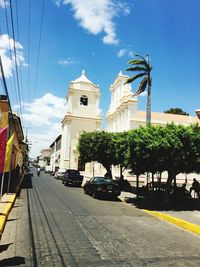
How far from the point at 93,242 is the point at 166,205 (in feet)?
32.5

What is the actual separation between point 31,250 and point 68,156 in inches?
2308

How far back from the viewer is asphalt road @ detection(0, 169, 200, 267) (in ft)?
21.1

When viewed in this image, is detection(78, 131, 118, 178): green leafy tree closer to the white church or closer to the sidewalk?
the sidewalk

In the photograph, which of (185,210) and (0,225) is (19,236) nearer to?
(0,225)

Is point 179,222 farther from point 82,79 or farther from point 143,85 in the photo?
point 82,79

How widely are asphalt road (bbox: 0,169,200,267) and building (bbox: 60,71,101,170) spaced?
5370 centimetres

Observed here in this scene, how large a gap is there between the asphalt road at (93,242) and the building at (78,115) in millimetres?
53697

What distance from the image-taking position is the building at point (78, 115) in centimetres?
6594

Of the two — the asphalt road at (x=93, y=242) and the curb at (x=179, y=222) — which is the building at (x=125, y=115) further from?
the asphalt road at (x=93, y=242)

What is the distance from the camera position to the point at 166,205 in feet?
55.5

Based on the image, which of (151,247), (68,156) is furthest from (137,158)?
(68,156)

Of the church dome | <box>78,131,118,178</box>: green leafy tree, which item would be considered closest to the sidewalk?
<box>78,131,118,178</box>: green leafy tree

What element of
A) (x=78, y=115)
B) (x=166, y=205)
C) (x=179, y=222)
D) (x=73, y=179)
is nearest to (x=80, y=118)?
(x=78, y=115)

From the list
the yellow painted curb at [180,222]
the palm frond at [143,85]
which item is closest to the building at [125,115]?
the palm frond at [143,85]
